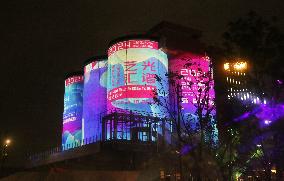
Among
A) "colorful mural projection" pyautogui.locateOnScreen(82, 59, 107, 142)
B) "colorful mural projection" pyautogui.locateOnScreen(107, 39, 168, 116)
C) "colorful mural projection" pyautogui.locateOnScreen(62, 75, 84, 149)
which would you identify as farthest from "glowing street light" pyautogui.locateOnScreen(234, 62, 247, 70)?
"colorful mural projection" pyautogui.locateOnScreen(62, 75, 84, 149)

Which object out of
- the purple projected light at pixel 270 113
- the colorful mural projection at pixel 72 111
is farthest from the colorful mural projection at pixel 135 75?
the purple projected light at pixel 270 113

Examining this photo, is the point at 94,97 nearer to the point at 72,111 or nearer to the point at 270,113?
the point at 72,111

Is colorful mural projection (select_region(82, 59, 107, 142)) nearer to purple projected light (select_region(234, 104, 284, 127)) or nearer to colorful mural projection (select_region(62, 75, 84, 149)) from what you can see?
colorful mural projection (select_region(62, 75, 84, 149))

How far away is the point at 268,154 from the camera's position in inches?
749

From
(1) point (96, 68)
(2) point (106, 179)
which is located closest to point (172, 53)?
(1) point (96, 68)

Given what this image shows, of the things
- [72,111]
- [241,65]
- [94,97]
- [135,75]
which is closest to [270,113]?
[241,65]

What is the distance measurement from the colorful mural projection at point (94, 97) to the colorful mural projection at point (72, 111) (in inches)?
220

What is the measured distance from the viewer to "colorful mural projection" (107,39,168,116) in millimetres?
44719

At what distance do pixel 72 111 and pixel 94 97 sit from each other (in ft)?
28.6

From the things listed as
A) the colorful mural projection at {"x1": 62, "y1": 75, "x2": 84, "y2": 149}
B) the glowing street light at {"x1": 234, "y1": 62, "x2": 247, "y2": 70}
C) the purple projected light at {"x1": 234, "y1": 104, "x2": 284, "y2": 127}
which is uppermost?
the colorful mural projection at {"x1": 62, "y1": 75, "x2": 84, "y2": 149}

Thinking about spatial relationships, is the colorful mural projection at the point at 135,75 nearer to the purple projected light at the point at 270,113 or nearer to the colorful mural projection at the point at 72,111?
the colorful mural projection at the point at 72,111

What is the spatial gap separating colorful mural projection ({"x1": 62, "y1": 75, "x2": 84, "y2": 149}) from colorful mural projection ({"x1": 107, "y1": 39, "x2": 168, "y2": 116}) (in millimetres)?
13579

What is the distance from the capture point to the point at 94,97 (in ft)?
173

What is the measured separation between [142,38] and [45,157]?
19438 millimetres
